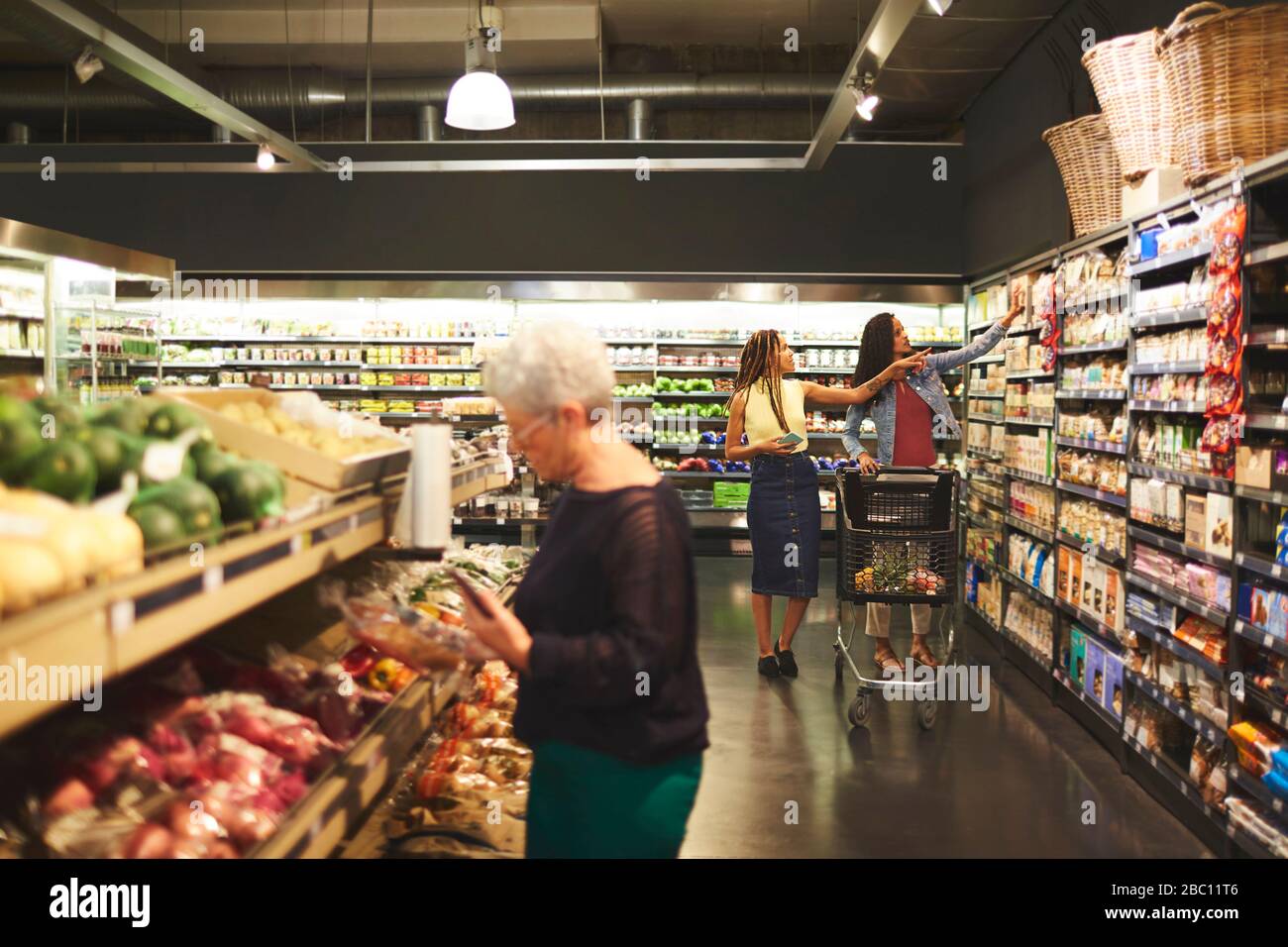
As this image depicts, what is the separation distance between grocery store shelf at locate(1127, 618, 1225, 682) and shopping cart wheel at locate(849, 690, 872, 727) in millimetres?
1177

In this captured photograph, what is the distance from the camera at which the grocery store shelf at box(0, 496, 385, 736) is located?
3.82 ft

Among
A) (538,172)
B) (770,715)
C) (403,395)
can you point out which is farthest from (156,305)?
(770,715)

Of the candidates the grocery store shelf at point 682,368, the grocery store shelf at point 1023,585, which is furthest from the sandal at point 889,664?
the grocery store shelf at point 682,368

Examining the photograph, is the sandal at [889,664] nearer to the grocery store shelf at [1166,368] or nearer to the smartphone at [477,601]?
the grocery store shelf at [1166,368]

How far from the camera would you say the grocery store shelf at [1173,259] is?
3920mm

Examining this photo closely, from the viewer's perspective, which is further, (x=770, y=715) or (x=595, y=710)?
(x=770, y=715)

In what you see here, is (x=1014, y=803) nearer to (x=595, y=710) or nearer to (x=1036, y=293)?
(x=595, y=710)

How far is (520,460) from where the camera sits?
21.0ft

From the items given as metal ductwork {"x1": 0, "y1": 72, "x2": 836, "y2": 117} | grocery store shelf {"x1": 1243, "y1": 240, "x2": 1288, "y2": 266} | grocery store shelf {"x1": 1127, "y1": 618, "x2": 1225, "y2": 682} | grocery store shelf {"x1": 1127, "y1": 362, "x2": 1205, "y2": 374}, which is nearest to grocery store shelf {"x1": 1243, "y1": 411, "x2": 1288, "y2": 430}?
grocery store shelf {"x1": 1127, "y1": 362, "x2": 1205, "y2": 374}

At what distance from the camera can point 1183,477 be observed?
400cm

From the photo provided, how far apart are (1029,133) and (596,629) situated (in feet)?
22.9

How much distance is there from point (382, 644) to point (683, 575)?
2.21ft

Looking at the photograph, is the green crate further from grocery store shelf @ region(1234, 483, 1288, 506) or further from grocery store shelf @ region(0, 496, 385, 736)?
grocery store shelf @ region(0, 496, 385, 736)

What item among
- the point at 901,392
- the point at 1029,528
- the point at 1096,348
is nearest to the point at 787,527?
the point at 901,392
